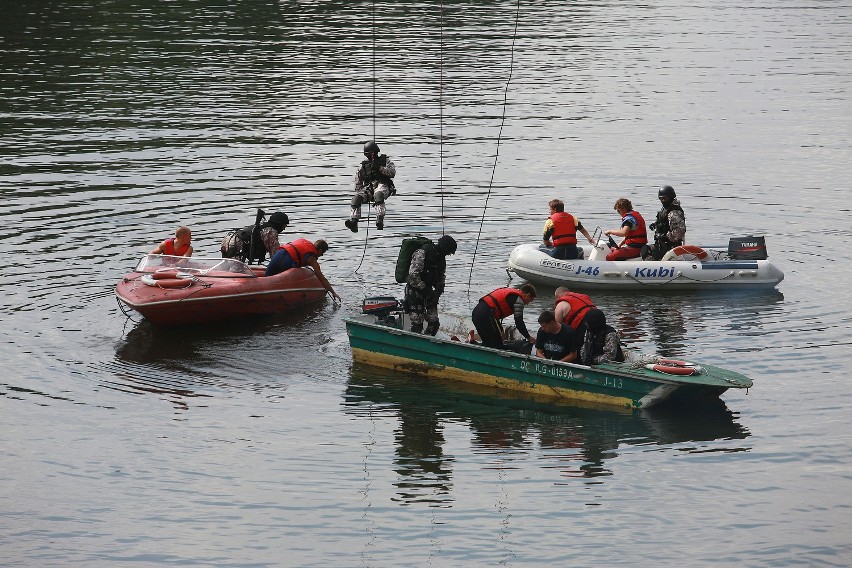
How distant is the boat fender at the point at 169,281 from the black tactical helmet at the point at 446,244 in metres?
4.67

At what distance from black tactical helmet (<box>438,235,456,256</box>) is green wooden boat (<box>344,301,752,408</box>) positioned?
4.57 feet

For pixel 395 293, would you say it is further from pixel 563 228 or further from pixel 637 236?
pixel 637 236

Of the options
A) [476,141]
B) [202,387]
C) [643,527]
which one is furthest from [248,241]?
[476,141]

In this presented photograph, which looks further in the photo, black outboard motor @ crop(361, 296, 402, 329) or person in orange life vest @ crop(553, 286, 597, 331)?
black outboard motor @ crop(361, 296, 402, 329)

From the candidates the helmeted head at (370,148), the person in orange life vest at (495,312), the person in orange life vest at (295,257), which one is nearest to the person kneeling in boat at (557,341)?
the person in orange life vest at (495,312)

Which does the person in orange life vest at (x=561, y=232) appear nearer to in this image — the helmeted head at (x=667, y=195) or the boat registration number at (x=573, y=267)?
the boat registration number at (x=573, y=267)

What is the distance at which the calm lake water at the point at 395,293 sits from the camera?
15.2 m

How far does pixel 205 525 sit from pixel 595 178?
20.7 meters

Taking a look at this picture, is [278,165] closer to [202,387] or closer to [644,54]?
[202,387]

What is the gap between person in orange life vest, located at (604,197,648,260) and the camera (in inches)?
985

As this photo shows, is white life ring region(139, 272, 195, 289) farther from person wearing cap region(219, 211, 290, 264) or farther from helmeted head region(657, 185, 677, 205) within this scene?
helmeted head region(657, 185, 677, 205)

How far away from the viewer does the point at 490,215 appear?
1186 inches

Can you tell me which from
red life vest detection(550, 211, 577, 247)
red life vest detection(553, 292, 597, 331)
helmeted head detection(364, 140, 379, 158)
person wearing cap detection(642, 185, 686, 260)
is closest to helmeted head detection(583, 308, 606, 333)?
→ red life vest detection(553, 292, 597, 331)

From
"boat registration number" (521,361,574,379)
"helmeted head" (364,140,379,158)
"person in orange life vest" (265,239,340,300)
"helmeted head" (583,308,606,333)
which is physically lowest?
"boat registration number" (521,361,574,379)
